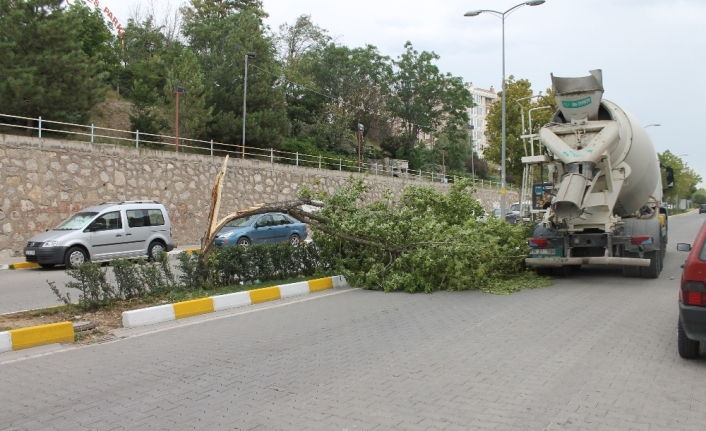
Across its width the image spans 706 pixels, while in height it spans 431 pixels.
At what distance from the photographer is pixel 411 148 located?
51844mm

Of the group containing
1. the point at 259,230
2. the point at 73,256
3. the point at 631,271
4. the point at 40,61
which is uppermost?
the point at 40,61

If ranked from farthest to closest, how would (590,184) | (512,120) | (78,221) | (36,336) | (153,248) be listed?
(512,120) → (153,248) → (78,221) → (590,184) → (36,336)

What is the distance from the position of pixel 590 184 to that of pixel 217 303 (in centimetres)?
771

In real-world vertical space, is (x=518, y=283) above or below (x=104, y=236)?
below

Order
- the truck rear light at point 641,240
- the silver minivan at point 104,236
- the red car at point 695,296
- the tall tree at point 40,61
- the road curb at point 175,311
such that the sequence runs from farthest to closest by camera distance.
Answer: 1. the tall tree at point 40,61
2. the silver minivan at point 104,236
3. the truck rear light at point 641,240
4. the road curb at point 175,311
5. the red car at point 695,296

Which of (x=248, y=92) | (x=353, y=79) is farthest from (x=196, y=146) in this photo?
(x=353, y=79)

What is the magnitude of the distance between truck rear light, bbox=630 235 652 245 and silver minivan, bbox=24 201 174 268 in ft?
41.6

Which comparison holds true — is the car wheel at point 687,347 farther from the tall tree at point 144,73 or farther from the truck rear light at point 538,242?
the tall tree at point 144,73

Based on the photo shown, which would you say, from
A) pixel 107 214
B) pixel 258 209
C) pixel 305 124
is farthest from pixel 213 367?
pixel 305 124

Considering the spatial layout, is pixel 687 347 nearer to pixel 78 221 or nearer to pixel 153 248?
pixel 153 248

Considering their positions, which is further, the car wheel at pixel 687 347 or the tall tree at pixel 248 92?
the tall tree at pixel 248 92

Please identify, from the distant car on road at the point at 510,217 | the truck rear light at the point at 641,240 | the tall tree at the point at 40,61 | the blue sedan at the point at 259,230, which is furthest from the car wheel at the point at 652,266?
the tall tree at the point at 40,61

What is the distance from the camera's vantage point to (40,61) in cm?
2170

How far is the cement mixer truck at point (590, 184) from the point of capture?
1128 centimetres
